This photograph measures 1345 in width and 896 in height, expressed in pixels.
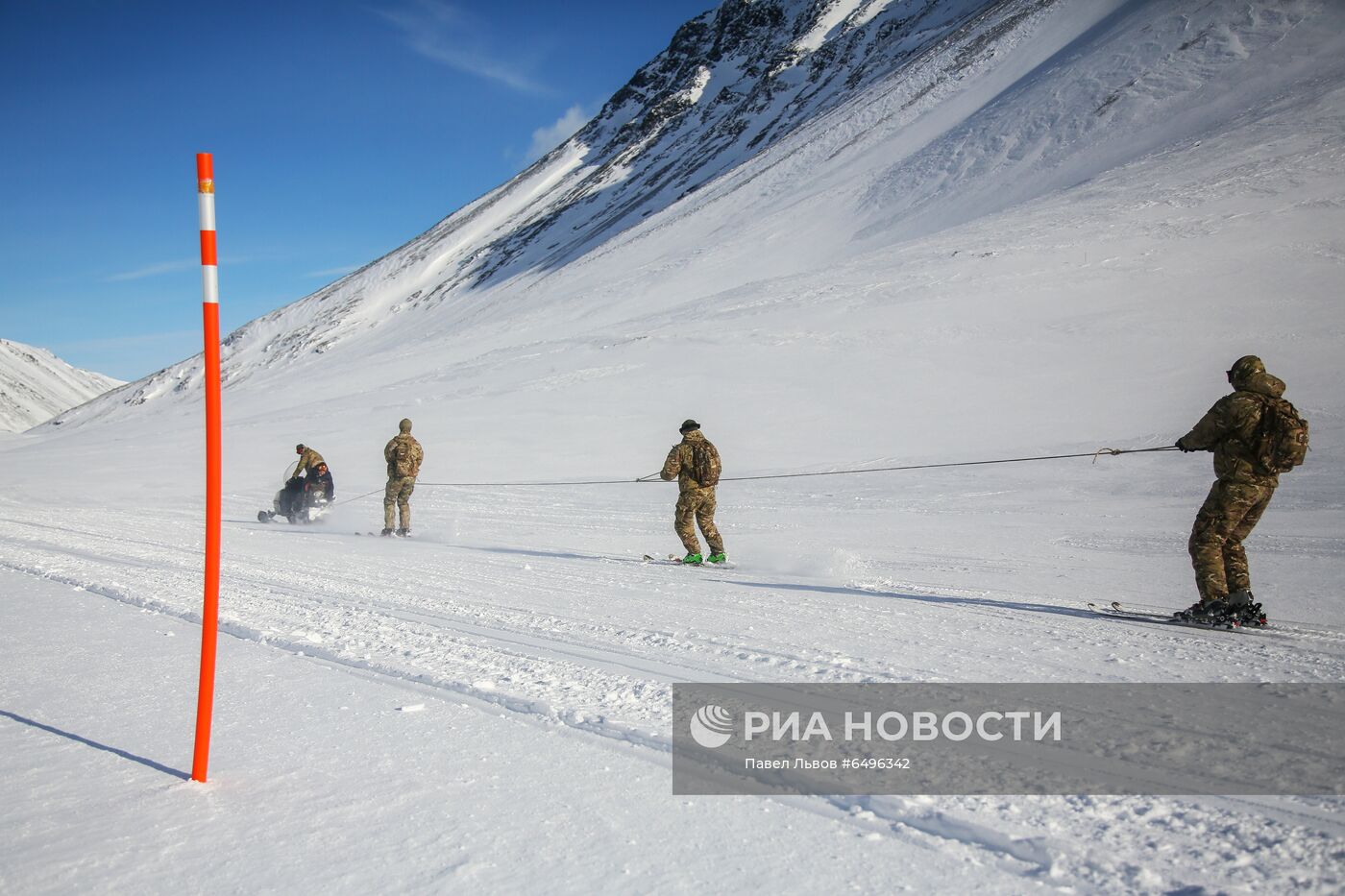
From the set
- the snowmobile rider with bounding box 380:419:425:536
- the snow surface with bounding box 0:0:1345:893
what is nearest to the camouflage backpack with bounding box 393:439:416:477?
the snowmobile rider with bounding box 380:419:425:536

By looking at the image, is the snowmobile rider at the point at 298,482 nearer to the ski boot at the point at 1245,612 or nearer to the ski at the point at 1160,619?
the ski at the point at 1160,619

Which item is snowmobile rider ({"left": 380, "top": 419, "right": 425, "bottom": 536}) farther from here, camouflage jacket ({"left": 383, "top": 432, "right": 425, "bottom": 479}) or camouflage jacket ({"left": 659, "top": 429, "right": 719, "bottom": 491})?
camouflage jacket ({"left": 659, "top": 429, "right": 719, "bottom": 491})

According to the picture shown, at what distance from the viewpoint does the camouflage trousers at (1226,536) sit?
6.04m

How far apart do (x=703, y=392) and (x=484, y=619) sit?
19.9 metres

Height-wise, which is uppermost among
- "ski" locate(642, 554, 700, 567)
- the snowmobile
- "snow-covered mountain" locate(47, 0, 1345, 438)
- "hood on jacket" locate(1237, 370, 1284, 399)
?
"snow-covered mountain" locate(47, 0, 1345, 438)

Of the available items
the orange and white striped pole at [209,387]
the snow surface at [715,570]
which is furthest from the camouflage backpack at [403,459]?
the orange and white striped pole at [209,387]

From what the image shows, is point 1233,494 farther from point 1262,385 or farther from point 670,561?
point 670,561

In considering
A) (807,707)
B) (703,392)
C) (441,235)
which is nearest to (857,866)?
(807,707)

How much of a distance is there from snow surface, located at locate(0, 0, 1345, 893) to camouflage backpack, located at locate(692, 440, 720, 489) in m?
1.24

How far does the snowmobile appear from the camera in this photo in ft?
50.0

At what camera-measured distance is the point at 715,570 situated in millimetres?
9227
